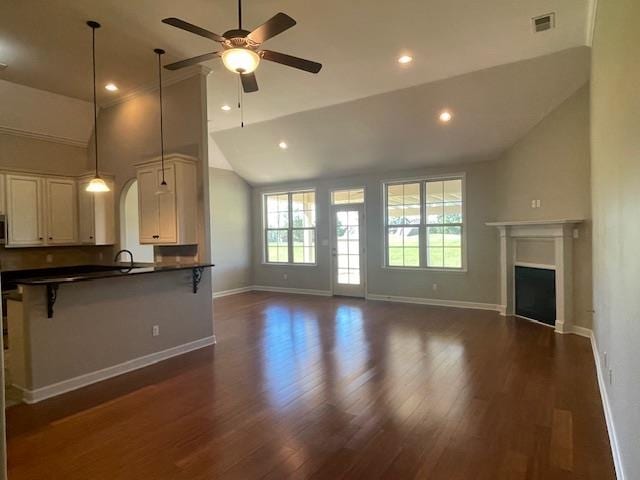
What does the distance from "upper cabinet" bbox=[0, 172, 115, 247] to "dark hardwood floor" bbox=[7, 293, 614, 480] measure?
108 inches

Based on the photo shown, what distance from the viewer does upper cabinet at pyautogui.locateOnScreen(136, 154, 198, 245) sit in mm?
4500

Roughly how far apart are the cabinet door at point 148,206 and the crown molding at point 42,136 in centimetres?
195

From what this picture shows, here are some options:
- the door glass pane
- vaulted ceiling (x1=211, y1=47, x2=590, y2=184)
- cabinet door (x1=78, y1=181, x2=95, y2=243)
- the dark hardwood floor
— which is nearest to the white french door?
the door glass pane

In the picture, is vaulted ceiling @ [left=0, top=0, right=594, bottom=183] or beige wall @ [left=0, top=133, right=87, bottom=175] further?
beige wall @ [left=0, top=133, right=87, bottom=175]

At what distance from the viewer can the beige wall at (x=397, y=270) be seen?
21.6ft

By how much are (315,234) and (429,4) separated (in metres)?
5.75

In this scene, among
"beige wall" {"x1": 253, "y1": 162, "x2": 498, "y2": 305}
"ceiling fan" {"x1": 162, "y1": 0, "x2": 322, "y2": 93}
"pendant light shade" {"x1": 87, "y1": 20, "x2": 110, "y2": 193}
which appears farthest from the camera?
"beige wall" {"x1": 253, "y1": 162, "x2": 498, "y2": 305}

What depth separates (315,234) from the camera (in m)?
8.58

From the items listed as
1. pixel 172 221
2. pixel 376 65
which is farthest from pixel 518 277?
pixel 172 221

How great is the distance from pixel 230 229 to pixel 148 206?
3.95 metres

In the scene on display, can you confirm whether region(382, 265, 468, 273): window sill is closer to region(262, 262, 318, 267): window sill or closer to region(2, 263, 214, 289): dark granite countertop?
region(262, 262, 318, 267): window sill

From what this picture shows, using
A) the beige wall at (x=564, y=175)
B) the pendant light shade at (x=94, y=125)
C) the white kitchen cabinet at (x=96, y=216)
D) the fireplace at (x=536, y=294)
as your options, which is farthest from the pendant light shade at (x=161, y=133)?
the fireplace at (x=536, y=294)

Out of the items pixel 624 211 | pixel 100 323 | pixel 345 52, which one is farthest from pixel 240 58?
pixel 100 323

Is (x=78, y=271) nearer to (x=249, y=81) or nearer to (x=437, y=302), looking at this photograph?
(x=249, y=81)
